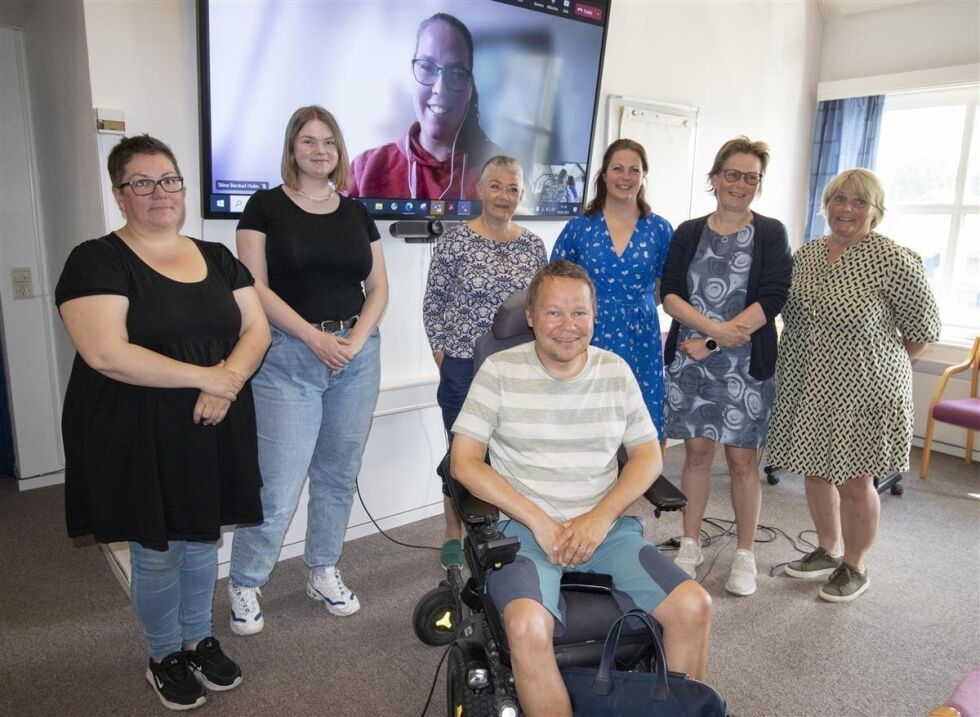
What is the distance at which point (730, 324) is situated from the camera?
2.35 m

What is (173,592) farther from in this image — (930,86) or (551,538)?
(930,86)

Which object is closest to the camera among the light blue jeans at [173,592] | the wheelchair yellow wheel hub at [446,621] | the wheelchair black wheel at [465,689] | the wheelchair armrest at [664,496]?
the wheelchair black wheel at [465,689]

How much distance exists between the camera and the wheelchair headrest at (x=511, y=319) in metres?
1.95

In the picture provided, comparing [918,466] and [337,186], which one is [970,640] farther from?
[337,186]

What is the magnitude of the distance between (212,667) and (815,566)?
217cm

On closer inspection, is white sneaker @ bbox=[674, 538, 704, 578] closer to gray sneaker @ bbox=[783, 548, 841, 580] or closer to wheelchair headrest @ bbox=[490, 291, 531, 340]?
gray sneaker @ bbox=[783, 548, 841, 580]

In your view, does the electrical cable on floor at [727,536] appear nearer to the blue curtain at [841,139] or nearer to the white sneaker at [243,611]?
the white sneaker at [243,611]

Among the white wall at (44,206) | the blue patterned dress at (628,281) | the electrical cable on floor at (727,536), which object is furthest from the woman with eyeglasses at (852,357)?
the white wall at (44,206)

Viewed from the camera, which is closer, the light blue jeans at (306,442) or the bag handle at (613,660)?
the bag handle at (613,660)

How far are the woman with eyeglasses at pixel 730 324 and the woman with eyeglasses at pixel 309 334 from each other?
42.2 inches

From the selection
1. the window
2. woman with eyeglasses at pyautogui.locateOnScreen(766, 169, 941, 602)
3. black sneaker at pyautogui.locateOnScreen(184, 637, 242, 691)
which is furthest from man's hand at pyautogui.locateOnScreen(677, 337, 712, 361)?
the window

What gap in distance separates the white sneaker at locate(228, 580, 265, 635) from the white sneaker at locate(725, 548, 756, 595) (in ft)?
5.52

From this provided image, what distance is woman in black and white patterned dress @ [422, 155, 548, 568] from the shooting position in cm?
231

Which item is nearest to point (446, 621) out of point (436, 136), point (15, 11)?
point (436, 136)
